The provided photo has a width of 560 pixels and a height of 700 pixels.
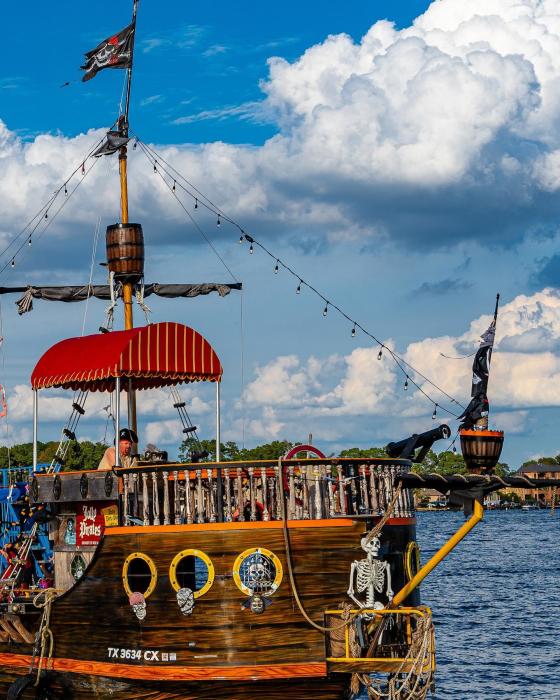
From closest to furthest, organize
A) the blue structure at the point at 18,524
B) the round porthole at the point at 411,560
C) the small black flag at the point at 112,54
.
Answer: the round porthole at the point at 411,560 < the blue structure at the point at 18,524 < the small black flag at the point at 112,54

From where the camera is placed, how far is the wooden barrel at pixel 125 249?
981 inches

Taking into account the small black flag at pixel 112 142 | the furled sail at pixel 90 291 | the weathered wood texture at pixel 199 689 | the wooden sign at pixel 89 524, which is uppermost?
the small black flag at pixel 112 142

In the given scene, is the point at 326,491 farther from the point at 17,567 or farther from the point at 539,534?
the point at 539,534

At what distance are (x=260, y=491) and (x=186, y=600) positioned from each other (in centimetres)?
193

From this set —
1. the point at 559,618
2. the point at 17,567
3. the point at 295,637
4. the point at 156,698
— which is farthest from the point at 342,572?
the point at 559,618

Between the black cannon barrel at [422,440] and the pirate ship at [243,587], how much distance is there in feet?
0.09

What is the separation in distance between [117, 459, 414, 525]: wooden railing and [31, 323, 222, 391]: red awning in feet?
→ 7.94

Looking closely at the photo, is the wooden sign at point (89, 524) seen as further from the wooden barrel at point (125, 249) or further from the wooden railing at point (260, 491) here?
the wooden barrel at point (125, 249)

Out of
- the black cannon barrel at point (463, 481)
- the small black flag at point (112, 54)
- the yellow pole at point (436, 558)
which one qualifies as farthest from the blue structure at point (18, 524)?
the small black flag at point (112, 54)

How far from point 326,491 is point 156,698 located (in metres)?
4.13

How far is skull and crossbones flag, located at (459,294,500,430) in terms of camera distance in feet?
60.0

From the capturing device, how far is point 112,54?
26.0 meters

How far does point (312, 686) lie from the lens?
18000 millimetres

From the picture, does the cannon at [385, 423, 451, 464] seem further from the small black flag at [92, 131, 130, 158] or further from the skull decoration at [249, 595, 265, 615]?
the small black flag at [92, 131, 130, 158]
